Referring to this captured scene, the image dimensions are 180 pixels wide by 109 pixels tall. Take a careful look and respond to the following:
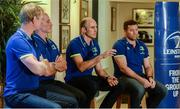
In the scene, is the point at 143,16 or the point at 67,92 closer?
the point at 67,92

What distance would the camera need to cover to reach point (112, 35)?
28.5ft

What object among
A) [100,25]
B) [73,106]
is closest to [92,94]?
[73,106]

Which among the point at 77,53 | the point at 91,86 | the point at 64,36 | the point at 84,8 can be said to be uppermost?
the point at 84,8

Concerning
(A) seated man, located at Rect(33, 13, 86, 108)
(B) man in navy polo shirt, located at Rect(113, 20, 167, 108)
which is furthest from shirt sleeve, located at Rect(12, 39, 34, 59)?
(B) man in navy polo shirt, located at Rect(113, 20, 167, 108)

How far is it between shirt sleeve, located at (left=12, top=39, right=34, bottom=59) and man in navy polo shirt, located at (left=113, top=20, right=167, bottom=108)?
1.64 metres

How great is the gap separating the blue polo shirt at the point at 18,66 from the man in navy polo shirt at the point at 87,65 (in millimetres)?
1108

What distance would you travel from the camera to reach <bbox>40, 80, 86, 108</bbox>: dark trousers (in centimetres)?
351

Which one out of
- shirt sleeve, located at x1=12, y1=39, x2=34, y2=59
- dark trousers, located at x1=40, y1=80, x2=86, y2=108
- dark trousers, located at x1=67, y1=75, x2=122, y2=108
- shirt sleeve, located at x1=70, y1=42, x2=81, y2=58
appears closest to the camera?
shirt sleeve, located at x1=12, y1=39, x2=34, y2=59

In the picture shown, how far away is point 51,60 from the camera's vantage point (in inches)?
154

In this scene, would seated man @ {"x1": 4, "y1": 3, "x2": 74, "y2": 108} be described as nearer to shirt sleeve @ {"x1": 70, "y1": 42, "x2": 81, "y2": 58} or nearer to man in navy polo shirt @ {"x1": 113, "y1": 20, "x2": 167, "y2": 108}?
shirt sleeve @ {"x1": 70, "y1": 42, "x2": 81, "y2": 58}

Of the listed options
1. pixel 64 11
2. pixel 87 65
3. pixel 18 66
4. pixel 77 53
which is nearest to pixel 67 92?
pixel 87 65

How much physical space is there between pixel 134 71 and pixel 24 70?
1.90 meters

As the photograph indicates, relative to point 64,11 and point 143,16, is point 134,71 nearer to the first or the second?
point 64,11

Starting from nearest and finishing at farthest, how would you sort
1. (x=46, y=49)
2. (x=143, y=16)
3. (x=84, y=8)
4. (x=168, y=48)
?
(x=46, y=49) < (x=168, y=48) < (x=84, y=8) < (x=143, y=16)
